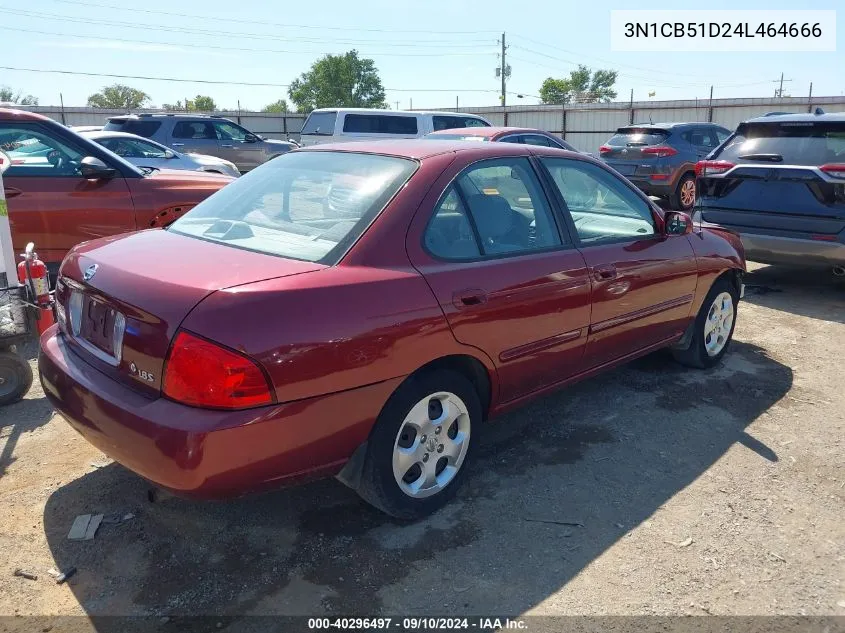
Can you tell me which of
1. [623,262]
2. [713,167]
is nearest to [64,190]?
[623,262]

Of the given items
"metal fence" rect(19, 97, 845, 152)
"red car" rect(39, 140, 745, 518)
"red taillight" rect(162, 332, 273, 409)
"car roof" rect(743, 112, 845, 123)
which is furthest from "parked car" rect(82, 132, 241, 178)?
"metal fence" rect(19, 97, 845, 152)

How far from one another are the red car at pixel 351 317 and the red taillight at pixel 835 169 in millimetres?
3436

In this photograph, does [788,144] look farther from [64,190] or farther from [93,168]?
[64,190]

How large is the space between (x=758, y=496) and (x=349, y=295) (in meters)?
2.30

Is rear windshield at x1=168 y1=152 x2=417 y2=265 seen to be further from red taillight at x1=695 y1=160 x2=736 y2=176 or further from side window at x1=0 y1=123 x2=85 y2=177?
red taillight at x1=695 y1=160 x2=736 y2=176

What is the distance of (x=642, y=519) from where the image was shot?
10.5ft

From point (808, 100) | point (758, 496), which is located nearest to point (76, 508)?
point (758, 496)

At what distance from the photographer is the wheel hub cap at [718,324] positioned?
501 cm

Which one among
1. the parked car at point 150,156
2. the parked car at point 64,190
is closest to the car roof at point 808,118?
the parked car at point 64,190

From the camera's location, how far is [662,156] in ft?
42.1

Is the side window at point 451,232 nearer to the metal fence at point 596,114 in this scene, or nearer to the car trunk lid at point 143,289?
the car trunk lid at point 143,289

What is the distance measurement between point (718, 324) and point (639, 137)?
9.09 m

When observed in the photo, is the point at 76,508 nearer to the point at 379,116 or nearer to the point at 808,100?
the point at 379,116

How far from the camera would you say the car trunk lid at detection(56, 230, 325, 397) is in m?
2.52
